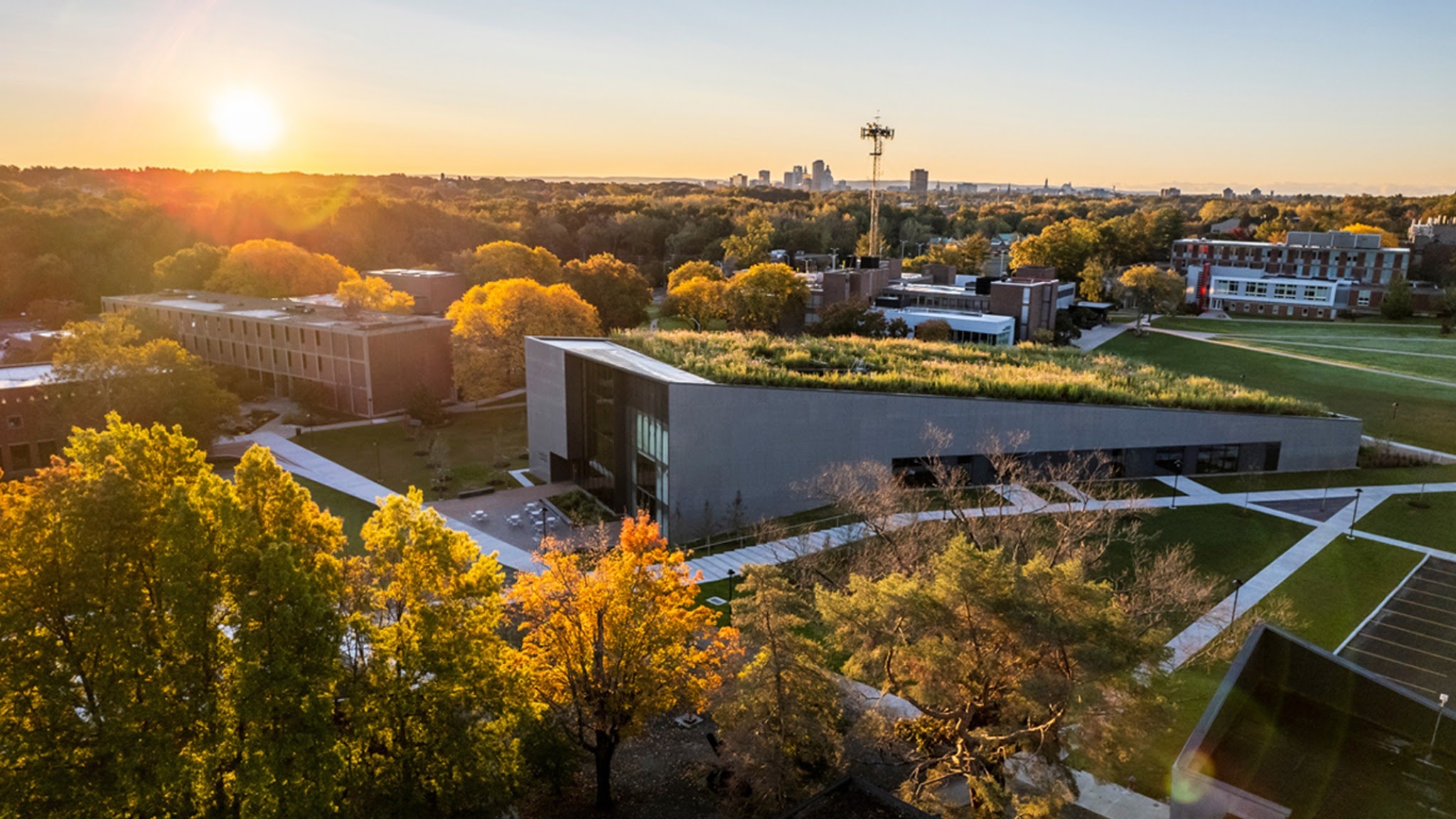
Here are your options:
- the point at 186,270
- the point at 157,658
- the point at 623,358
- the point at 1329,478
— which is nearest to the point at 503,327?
the point at 623,358

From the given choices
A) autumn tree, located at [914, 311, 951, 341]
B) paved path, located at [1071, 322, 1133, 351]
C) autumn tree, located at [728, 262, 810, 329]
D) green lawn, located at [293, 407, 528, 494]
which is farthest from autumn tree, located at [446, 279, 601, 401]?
paved path, located at [1071, 322, 1133, 351]

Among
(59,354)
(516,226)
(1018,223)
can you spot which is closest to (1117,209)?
(1018,223)

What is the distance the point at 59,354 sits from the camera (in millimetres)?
43250

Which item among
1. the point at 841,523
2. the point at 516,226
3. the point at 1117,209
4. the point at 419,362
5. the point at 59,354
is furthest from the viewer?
the point at 1117,209

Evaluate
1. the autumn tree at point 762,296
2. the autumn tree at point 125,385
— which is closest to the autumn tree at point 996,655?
the autumn tree at point 125,385

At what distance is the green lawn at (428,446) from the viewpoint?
139ft

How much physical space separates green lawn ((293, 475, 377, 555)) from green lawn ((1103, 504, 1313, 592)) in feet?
90.8

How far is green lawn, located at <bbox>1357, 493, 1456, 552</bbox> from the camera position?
3148 cm

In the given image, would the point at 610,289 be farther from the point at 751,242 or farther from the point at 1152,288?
the point at 1152,288

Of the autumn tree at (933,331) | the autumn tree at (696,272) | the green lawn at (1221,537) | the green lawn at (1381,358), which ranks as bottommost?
the green lawn at (1221,537)

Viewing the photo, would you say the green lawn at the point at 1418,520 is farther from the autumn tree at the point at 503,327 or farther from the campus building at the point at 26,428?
the campus building at the point at 26,428

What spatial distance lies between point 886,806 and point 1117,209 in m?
182

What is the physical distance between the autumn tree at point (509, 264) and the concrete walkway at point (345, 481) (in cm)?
3070

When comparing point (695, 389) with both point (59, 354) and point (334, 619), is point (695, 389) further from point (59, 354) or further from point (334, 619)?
point (59, 354)
